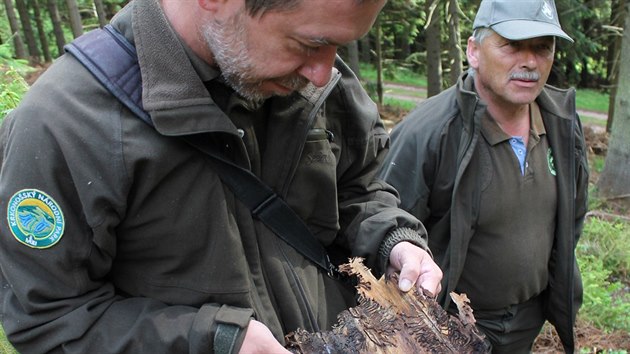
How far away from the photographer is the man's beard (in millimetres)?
1647

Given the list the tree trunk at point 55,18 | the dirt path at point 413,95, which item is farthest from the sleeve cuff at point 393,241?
the dirt path at point 413,95

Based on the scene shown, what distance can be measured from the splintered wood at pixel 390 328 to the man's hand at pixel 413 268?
44 millimetres

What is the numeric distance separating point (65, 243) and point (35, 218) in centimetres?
10

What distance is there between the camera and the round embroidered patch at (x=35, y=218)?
58.4 inches

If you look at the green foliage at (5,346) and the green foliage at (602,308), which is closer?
the green foliage at (5,346)

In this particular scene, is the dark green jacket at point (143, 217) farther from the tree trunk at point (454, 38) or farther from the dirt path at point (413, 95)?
the dirt path at point (413, 95)

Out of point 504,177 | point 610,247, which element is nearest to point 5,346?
point 504,177

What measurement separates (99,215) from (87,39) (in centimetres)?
50

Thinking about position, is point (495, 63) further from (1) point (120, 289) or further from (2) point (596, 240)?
(2) point (596, 240)

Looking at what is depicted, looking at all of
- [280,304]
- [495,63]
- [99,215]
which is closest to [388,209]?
[280,304]

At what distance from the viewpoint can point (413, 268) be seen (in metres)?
2.06

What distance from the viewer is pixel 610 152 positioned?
31.4 ft

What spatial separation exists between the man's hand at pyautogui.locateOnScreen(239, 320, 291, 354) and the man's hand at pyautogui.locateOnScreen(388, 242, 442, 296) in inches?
21.7

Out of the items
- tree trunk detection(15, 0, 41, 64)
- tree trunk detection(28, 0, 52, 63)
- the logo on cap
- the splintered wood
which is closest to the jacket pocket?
the splintered wood
